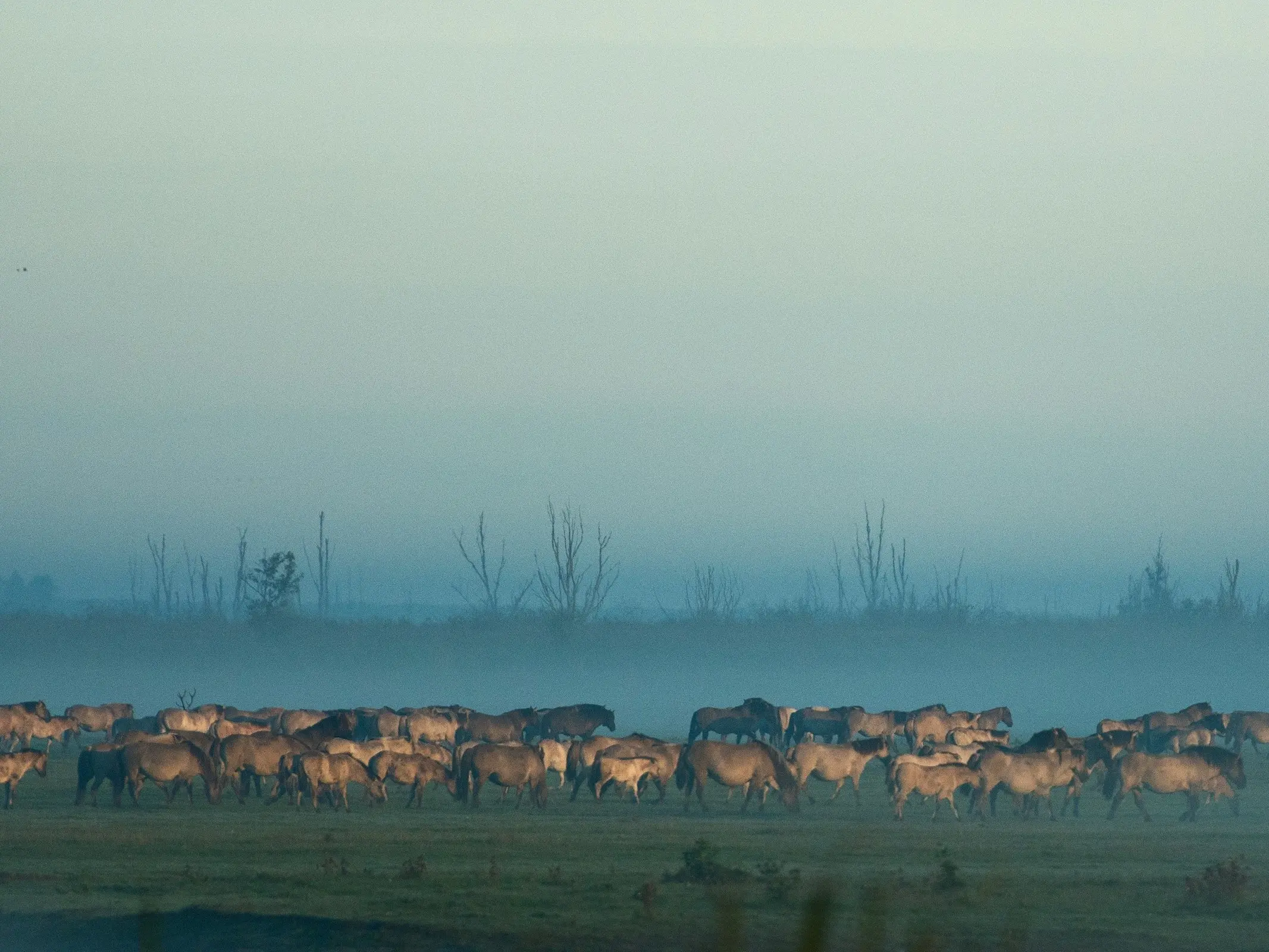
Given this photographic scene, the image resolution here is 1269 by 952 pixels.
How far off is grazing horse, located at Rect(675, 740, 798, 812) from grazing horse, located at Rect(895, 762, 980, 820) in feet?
7.54

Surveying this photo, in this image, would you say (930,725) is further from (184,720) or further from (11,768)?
(11,768)

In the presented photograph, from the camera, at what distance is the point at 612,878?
2162 cm

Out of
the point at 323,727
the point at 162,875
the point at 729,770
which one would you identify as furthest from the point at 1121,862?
the point at 323,727

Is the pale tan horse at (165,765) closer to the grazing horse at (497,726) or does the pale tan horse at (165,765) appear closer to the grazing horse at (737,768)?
the grazing horse at (737,768)

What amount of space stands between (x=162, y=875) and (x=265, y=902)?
2.26m

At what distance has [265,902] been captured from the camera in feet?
65.1

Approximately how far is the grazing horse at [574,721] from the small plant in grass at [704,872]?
24370 mm

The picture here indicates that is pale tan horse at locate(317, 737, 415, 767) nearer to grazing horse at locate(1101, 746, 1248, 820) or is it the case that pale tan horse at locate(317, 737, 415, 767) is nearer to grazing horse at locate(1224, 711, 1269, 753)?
grazing horse at locate(1101, 746, 1248, 820)

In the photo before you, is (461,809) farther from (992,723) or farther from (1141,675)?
(1141,675)

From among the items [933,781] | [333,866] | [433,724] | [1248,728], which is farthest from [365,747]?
[1248,728]

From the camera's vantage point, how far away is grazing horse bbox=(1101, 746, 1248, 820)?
3081cm

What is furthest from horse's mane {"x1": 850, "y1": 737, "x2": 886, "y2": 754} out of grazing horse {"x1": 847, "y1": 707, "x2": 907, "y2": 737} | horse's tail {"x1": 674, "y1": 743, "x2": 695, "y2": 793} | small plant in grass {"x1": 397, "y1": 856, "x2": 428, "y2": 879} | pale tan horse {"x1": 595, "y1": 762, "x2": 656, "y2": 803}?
small plant in grass {"x1": 397, "y1": 856, "x2": 428, "y2": 879}

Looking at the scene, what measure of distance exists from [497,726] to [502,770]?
12.5 m

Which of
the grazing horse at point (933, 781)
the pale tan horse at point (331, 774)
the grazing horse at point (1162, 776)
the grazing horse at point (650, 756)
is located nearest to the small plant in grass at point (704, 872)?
the grazing horse at point (933, 781)
